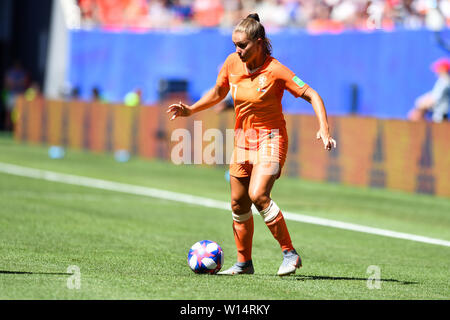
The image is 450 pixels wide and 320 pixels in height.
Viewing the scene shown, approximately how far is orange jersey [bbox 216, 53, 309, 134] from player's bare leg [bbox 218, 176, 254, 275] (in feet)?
1.81

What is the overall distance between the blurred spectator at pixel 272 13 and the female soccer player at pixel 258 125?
510 inches

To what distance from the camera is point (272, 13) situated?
2572 centimetres

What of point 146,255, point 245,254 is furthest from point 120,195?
point 245,254

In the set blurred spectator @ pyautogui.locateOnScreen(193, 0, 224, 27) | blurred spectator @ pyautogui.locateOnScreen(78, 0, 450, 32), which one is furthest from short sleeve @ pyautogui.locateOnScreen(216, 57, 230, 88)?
blurred spectator @ pyautogui.locateOnScreen(193, 0, 224, 27)

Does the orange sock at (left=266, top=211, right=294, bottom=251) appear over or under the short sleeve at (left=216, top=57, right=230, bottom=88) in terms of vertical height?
under

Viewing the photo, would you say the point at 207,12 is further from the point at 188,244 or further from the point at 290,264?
the point at 290,264

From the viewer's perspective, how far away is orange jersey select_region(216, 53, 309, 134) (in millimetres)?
8008

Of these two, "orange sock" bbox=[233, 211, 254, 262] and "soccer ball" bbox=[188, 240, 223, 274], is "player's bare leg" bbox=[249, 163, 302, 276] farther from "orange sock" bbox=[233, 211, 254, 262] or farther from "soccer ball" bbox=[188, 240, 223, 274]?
"soccer ball" bbox=[188, 240, 223, 274]

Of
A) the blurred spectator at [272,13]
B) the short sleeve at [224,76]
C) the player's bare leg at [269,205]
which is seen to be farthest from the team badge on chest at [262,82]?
the blurred spectator at [272,13]

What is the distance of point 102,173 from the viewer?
19734 mm

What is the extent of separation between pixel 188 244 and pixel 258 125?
2.74 metres

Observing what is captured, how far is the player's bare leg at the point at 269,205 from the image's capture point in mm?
7969

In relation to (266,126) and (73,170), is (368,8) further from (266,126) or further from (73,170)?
(266,126)

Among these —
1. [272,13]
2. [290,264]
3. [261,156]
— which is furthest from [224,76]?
[272,13]
